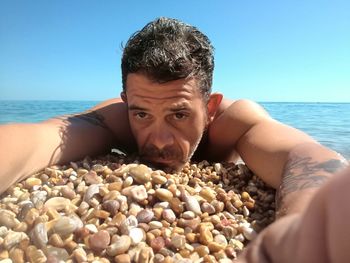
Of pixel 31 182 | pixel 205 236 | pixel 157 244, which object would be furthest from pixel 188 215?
pixel 31 182

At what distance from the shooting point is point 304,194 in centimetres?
151

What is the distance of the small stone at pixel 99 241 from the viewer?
4.52 feet

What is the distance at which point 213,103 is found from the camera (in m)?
3.02

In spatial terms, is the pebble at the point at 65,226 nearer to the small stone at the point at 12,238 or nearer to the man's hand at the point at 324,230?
the small stone at the point at 12,238

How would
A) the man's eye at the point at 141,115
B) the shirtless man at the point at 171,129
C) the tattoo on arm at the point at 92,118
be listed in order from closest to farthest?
the shirtless man at the point at 171,129
the man's eye at the point at 141,115
the tattoo on arm at the point at 92,118

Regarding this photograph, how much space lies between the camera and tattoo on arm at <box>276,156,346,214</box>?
5.40ft

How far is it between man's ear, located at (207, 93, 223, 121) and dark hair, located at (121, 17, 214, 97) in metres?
0.10

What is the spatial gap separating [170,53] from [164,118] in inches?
17.2

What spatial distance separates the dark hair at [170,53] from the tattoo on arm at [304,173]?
995mm

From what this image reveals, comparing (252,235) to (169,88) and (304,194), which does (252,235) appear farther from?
(169,88)

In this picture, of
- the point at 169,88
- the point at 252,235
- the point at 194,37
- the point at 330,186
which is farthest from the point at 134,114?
the point at 330,186

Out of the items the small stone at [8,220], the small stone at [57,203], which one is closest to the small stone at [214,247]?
the small stone at [57,203]

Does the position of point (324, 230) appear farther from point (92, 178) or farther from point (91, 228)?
point (92, 178)

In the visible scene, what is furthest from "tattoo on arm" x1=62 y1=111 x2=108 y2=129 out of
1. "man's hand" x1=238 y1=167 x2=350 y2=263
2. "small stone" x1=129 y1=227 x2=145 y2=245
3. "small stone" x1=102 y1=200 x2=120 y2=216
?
"man's hand" x1=238 y1=167 x2=350 y2=263
